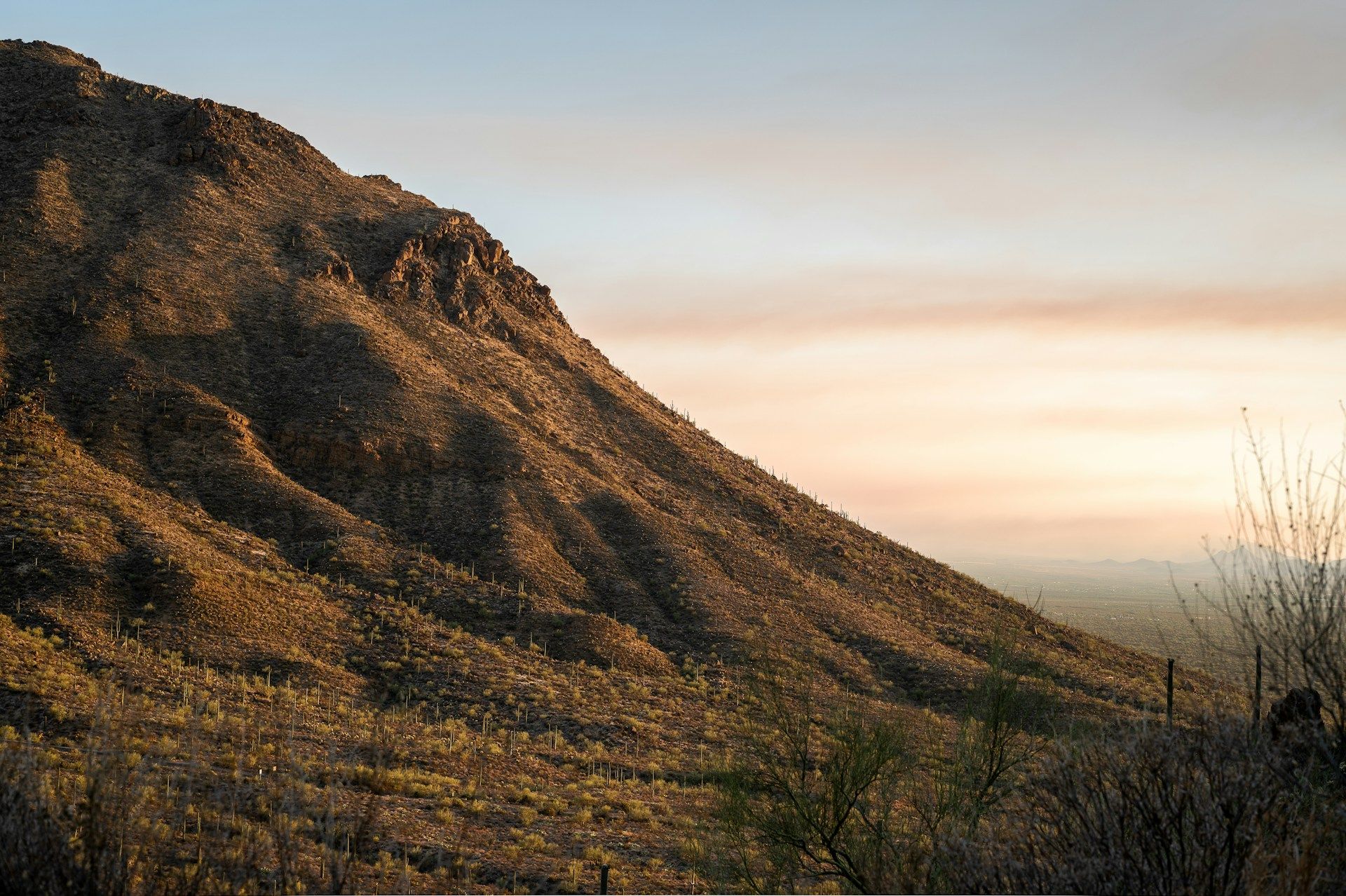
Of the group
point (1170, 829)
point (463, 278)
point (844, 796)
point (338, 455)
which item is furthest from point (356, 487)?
point (1170, 829)

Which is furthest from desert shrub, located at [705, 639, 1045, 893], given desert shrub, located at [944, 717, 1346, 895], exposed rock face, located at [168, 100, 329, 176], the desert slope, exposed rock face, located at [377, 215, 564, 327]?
exposed rock face, located at [168, 100, 329, 176]

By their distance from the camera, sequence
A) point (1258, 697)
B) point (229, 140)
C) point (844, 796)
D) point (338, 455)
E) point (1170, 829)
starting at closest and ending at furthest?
point (1170, 829)
point (1258, 697)
point (844, 796)
point (338, 455)
point (229, 140)

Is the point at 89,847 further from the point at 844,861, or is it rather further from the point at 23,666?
the point at 23,666

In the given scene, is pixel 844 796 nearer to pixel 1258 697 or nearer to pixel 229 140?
pixel 1258 697

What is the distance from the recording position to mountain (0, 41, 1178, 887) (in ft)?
115

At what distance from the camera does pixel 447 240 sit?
71.9m

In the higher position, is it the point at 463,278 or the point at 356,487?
the point at 463,278

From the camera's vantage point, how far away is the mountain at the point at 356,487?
115 feet

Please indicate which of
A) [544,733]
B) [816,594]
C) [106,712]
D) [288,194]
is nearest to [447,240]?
[288,194]

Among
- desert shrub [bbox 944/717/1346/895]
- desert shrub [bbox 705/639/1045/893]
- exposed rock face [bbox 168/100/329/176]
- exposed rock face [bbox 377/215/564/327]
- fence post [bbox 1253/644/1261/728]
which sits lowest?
desert shrub [bbox 705/639/1045/893]

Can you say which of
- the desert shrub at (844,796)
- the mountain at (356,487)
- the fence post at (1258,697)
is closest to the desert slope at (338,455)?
the mountain at (356,487)

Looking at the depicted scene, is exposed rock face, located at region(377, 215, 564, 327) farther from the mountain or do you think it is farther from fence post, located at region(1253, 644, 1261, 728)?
fence post, located at region(1253, 644, 1261, 728)

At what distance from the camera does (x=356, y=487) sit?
49375 mm

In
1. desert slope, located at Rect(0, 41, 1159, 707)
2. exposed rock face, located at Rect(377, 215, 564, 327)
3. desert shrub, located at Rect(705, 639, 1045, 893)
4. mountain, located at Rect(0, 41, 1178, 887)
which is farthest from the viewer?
exposed rock face, located at Rect(377, 215, 564, 327)
